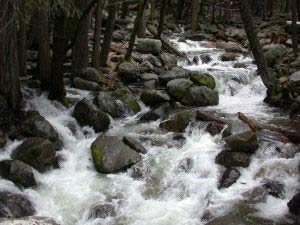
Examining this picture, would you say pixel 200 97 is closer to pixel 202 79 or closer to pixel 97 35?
pixel 202 79

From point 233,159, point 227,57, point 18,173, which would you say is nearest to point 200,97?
point 233,159

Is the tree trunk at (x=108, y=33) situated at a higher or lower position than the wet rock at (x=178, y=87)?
higher

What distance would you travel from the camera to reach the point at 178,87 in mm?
11391

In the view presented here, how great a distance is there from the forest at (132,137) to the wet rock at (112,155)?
2 centimetres

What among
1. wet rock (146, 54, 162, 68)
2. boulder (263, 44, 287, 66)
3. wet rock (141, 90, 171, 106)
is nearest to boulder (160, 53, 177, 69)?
wet rock (146, 54, 162, 68)

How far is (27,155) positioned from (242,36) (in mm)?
15710

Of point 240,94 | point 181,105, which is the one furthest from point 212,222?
point 240,94

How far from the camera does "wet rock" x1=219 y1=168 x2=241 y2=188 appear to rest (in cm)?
724

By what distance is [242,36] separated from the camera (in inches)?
824

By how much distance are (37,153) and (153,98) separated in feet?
13.8

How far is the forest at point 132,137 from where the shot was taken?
6719mm

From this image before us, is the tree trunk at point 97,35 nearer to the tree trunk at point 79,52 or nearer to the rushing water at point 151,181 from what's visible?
the tree trunk at point 79,52

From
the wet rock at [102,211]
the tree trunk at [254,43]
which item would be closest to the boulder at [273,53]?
the tree trunk at [254,43]

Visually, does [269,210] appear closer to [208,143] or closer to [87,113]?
[208,143]
